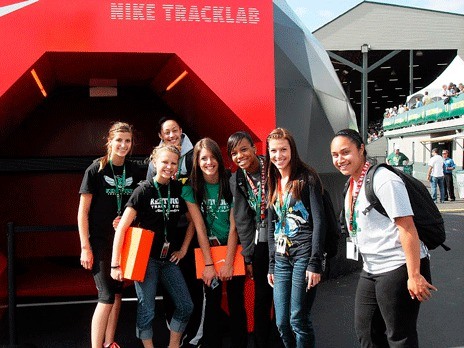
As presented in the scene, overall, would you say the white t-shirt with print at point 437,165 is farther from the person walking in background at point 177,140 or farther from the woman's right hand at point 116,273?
the woman's right hand at point 116,273

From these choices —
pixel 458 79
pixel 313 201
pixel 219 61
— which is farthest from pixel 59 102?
pixel 458 79

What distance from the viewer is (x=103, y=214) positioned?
365 cm

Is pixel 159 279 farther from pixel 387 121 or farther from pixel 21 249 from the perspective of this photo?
pixel 387 121

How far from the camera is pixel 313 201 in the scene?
3.24m

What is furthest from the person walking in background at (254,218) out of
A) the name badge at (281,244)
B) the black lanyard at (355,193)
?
the black lanyard at (355,193)

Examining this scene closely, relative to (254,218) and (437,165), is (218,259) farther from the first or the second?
(437,165)

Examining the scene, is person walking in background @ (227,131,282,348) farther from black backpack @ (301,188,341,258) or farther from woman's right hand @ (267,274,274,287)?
black backpack @ (301,188,341,258)

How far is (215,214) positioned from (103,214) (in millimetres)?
819

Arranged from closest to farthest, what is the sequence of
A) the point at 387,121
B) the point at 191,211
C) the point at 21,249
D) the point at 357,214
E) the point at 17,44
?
the point at 357,214 → the point at 191,211 → the point at 17,44 → the point at 21,249 → the point at 387,121

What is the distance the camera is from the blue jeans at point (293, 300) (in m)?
3.21

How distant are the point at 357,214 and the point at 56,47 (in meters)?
2.77

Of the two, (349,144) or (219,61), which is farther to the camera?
(219,61)

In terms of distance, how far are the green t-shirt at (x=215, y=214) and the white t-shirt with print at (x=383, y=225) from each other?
115 centimetres

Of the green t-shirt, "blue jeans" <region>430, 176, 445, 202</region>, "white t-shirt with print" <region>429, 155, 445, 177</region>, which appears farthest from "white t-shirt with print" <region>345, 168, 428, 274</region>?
"blue jeans" <region>430, 176, 445, 202</region>
